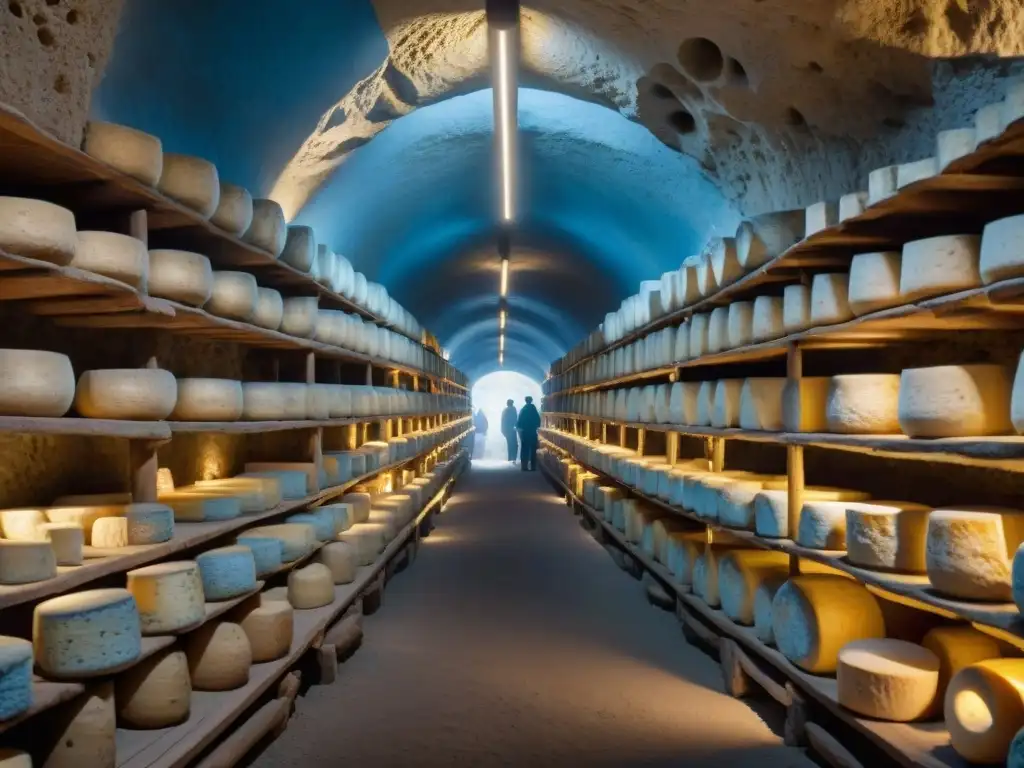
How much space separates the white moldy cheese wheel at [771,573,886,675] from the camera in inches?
142

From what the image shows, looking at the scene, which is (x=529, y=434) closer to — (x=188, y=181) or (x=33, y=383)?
(x=188, y=181)

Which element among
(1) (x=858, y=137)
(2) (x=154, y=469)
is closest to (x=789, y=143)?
(1) (x=858, y=137)

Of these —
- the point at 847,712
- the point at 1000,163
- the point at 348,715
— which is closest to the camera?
the point at 1000,163

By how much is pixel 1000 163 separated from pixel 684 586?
12.2 ft

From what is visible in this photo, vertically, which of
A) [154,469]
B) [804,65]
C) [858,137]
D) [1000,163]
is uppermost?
[804,65]

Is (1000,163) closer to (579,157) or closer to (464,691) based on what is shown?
(464,691)

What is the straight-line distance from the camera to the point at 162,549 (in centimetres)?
338

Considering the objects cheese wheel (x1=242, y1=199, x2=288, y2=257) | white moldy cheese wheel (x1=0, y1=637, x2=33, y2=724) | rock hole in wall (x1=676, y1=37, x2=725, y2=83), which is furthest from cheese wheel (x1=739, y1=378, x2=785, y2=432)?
white moldy cheese wheel (x1=0, y1=637, x2=33, y2=724)

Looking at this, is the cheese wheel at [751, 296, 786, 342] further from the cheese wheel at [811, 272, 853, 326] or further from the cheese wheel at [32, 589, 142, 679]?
the cheese wheel at [32, 589, 142, 679]

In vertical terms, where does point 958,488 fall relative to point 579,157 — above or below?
below

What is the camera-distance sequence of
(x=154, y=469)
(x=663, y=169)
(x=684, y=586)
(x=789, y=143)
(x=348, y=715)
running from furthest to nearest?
(x=663, y=169), (x=684, y=586), (x=789, y=143), (x=348, y=715), (x=154, y=469)

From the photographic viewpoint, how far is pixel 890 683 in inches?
120

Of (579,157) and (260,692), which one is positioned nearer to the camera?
(260,692)

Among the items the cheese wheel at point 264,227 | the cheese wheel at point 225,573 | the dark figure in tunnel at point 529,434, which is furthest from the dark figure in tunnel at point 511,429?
the cheese wheel at point 225,573
